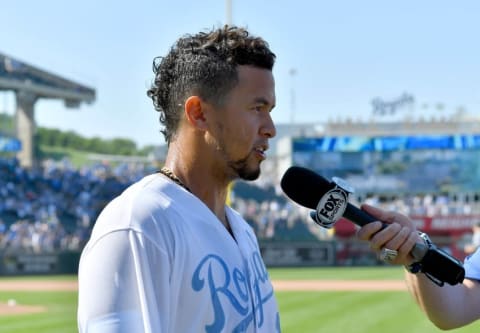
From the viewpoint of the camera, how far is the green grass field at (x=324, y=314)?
12648 millimetres

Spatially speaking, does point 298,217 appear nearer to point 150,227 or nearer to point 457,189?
point 457,189

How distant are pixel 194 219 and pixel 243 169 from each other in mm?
241

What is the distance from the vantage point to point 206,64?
7.95ft

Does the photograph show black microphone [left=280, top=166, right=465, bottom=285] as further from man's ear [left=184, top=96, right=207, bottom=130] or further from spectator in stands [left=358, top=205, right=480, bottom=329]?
man's ear [left=184, top=96, right=207, bottom=130]

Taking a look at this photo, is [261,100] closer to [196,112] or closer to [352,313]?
[196,112]

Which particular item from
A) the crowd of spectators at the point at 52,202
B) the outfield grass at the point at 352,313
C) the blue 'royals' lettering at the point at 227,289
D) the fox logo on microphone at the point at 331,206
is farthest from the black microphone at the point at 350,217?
the crowd of spectators at the point at 52,202

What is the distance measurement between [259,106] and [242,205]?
34676 millimetres

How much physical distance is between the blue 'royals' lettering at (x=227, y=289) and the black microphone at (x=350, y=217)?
26 cm

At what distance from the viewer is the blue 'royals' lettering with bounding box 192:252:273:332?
88.7 inches

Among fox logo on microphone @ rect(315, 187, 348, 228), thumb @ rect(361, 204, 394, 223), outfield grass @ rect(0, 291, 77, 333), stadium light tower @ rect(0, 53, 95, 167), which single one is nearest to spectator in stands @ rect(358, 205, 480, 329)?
thumb @ rect(361, 204, 394, 223)

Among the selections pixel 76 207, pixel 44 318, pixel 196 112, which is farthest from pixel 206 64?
pixel 76 207

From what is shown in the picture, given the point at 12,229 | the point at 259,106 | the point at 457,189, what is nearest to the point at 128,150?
the point at 457,189

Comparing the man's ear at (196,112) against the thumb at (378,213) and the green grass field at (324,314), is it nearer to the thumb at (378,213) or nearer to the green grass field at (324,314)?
the thumb at (378,213)

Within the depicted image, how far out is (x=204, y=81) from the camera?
2.43 metres
